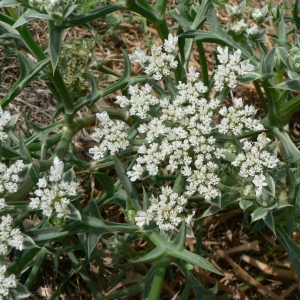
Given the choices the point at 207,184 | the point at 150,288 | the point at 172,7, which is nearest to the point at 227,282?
the point at 150,288

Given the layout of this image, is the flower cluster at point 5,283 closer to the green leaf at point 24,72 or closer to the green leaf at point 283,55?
the green leaf at point 24,72

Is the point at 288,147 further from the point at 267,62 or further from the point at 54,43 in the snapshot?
the point at 54,43

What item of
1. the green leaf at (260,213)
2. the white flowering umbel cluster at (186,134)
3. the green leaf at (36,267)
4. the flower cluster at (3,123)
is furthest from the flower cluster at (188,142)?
the green leaf at (36,267)

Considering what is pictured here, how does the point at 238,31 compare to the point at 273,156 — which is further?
the point at 238,31

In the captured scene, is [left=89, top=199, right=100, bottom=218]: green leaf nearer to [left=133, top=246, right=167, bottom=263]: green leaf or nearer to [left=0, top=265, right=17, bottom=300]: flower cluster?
[left=133, top=246, right=167, bottom=263]: green leaf

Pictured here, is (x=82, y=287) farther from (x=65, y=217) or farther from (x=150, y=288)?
(x=65, y=217)

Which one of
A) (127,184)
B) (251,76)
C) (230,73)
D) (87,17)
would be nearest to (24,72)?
(87,17)
